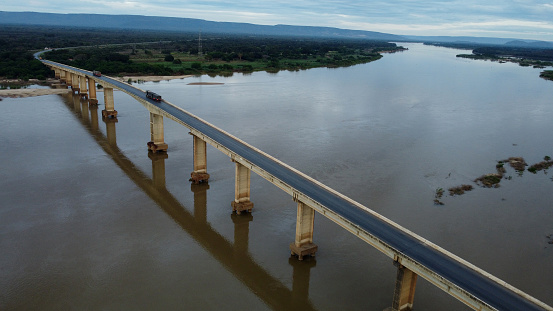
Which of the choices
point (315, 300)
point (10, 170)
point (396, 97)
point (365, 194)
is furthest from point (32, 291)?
point (396, 97)

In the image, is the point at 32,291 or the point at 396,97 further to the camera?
the point at 396,97

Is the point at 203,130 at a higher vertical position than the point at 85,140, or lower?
higher

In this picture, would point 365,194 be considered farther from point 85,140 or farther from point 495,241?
point 85,140

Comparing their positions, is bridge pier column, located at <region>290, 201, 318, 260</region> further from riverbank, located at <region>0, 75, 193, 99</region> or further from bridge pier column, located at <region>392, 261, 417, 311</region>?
riverbank, located at <region>0, 75, 193, 99</region>

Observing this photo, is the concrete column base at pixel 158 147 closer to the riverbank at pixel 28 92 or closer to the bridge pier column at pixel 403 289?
the bridge pier column at pixel 403 289

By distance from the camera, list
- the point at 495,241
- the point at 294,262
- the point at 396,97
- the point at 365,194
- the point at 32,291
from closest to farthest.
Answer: the point at 32,291, the point at 294,262, the point at 495,241, the point at 365,194, the point at 396,97

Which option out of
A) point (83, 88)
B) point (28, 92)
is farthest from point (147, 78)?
point (28, 92)

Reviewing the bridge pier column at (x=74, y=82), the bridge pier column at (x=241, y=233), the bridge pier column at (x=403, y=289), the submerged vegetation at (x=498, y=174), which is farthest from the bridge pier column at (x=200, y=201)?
the bridge pier column at (x=74, y=82)
